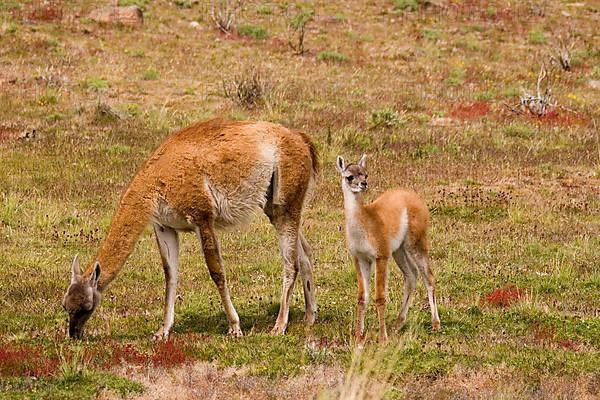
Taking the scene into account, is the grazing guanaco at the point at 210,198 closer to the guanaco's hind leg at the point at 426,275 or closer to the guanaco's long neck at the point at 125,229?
the guanaco's long neck at the point at 125,229

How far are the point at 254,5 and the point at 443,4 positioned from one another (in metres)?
8.02

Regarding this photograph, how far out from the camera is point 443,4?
140 ft

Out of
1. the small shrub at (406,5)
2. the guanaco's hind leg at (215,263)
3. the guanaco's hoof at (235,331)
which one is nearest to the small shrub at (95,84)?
the guanaco's hind leg at (215,263)

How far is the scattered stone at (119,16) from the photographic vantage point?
114 ft

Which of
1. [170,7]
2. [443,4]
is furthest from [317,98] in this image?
[443,4]

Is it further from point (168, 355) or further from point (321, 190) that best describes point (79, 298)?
point (321, 190)

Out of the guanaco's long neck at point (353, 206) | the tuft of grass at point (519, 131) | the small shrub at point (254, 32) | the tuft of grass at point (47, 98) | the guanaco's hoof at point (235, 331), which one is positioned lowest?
the small shrub at point (254, 32)

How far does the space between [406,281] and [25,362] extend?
392cm

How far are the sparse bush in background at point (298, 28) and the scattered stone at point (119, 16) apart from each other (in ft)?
17.6

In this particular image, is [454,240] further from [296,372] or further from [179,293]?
[296,372]

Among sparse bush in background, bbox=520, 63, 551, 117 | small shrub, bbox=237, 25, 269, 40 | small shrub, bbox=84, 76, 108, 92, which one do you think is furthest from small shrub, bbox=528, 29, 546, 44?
small shrub, bbox=84, 76, 108, 92

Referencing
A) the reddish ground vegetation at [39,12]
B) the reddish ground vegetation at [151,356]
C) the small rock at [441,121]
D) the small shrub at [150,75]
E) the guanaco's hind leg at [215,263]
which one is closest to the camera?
the reddish ground vegetation at [151,356]

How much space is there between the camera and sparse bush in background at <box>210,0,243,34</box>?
36.2 meters

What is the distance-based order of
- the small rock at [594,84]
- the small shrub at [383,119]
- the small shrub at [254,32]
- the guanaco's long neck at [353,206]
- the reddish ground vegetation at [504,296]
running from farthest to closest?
1. the small shrub at [254,32]
2. the small rock at [594,84]
3. the small shrub at [383,119]
4. the reddish ground vegetation at [504,296]
5. the guanaco's long neck at [353,206]
